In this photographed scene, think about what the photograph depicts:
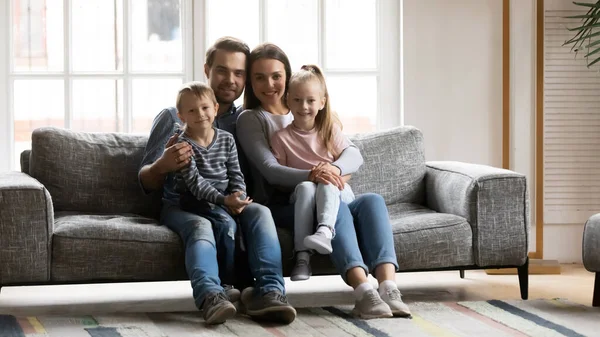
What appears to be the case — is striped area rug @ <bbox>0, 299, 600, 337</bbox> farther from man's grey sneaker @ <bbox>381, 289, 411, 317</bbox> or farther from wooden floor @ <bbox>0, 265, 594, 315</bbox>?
wooden floor @ <bbox>0, 265, 594, 315</bbox>

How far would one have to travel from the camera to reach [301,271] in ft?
10.8

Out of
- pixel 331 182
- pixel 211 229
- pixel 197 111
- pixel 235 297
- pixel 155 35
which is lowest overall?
pixel 235 297

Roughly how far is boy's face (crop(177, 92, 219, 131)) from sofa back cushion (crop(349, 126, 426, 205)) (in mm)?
808

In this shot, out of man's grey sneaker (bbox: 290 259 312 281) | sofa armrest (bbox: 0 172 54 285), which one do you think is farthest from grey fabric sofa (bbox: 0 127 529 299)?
man's grey sneaker (bbox: 290 259 312 281)

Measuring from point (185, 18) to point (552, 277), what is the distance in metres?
2.01

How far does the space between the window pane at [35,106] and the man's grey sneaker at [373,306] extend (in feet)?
6.42

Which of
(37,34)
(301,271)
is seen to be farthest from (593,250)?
(37,34)

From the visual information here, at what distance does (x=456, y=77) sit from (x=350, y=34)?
21.2 inches

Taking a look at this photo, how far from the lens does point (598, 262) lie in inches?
136

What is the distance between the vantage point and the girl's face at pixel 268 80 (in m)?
3.69

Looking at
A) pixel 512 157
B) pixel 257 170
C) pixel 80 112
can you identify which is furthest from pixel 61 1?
pixel 512 157

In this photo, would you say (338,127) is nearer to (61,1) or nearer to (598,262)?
(598,262)

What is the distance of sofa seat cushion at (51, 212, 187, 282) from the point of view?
10.9ft

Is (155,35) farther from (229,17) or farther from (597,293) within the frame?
(597,293)
